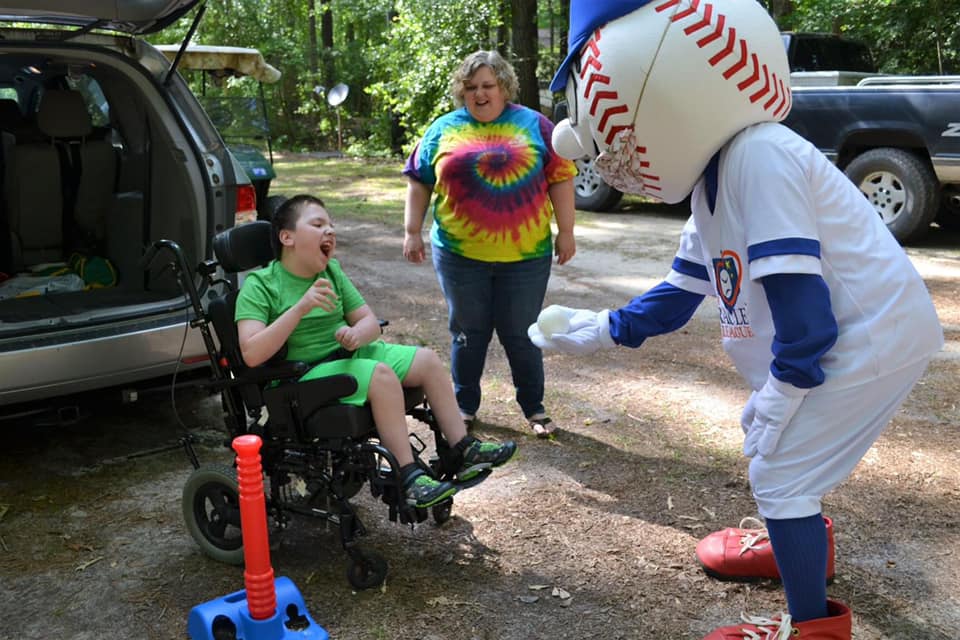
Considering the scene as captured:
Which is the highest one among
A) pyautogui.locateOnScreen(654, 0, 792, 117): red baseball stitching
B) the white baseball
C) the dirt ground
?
pyautogui.locateOnScreen(654, 0, 792, 117): red baseball stitching

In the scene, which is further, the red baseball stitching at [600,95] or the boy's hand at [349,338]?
the boy's hand at [349,338]

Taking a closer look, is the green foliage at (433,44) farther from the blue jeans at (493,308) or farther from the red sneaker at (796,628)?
the red sneaker at (796,628)

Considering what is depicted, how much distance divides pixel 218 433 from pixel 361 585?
71.8 inches

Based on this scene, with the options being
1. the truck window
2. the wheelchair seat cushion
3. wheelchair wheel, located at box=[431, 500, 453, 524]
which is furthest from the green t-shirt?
the truck window

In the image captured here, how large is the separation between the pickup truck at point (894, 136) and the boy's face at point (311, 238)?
5286 millimetres

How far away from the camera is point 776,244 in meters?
2.41

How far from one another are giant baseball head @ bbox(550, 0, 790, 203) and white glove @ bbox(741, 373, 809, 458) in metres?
0.62

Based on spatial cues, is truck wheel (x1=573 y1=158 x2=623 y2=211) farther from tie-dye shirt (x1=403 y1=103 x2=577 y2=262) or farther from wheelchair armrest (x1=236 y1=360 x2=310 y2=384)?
wheelchair armrest (x1=236 y1=360 x2=310 y2=384)

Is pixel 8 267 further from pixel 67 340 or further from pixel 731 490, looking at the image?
pixel 731 490

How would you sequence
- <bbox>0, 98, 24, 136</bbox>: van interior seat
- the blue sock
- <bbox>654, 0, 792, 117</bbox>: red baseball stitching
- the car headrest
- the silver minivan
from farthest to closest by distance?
<bbox>0, 98, 24, 136</bbox>: van interior seat
the car headrest
the silver minivan
the blue sock
<bbox>654, 0, 792, 117</bbox>: red baseball stitching

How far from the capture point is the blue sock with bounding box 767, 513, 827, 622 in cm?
262

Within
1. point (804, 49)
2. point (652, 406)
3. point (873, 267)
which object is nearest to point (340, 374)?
point (873, 267)

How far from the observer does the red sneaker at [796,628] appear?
2.66 m

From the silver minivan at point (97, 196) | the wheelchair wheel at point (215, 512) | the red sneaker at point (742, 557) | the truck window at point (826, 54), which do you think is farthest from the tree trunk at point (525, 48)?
the red sneaker at point (742, 557)
